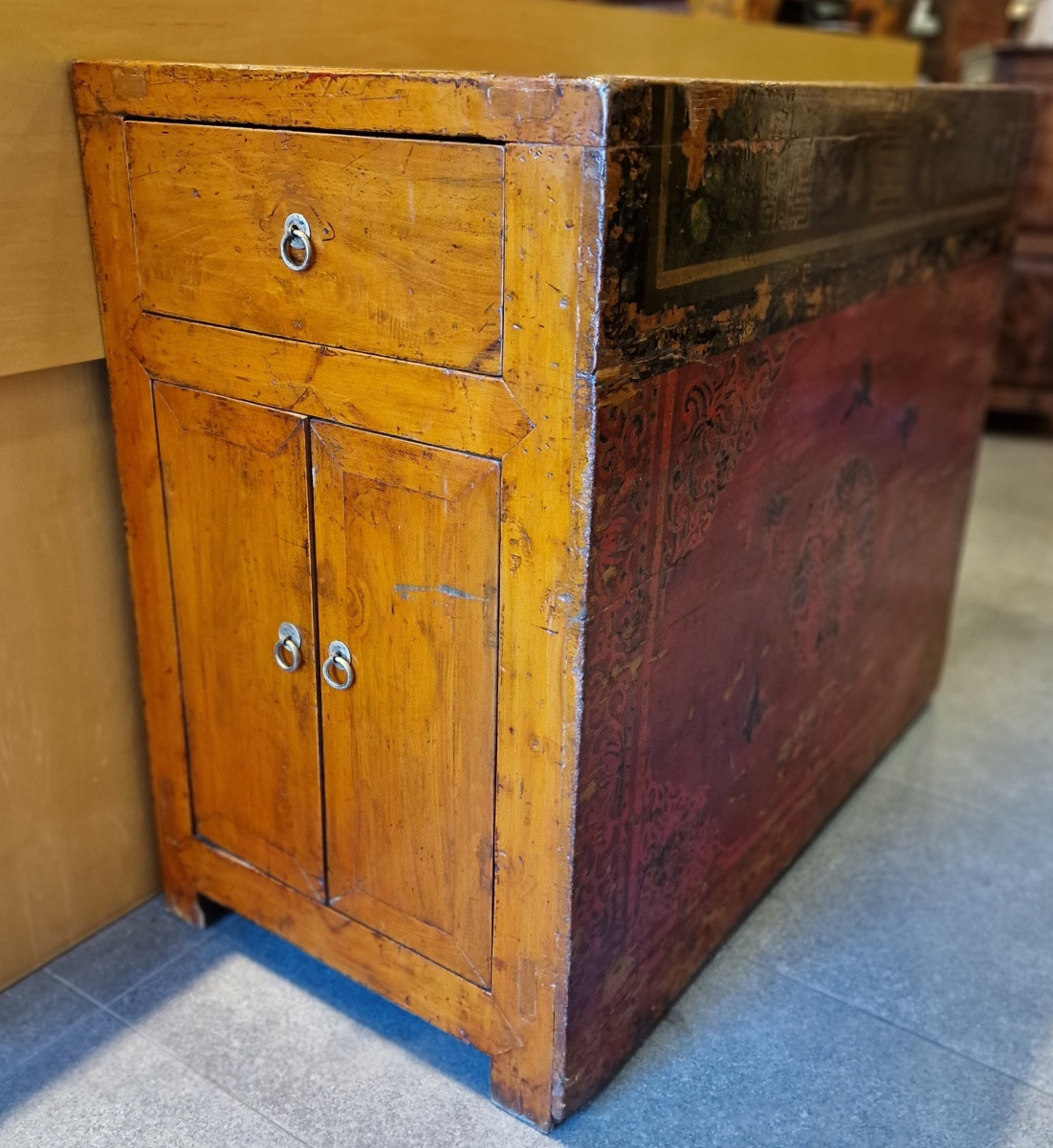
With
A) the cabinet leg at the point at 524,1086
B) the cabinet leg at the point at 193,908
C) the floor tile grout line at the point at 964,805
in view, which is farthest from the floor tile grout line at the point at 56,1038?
the floor tile grout line at the point at 964,805

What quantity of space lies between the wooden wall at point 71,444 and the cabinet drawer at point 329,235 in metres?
0.10

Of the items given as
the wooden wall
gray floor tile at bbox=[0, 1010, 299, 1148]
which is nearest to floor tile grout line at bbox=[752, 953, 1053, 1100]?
gray floor tile at bbox=[0, 1010, 299, 1148]

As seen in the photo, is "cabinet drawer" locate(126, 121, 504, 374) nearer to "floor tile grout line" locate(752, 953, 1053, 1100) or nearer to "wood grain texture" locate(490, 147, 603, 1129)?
"wood grain texture" locate(490, 147, 603, 1129)

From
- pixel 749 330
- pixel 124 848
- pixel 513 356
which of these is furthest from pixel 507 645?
pixel 124 848

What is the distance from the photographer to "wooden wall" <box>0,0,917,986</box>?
1.16 m

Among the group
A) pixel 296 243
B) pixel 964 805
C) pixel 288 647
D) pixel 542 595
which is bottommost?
pixel 964 805

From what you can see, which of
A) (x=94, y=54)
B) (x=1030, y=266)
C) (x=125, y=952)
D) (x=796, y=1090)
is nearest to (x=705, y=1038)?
(x=796, y=1090)

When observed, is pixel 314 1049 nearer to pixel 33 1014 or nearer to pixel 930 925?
pixel 33 1014

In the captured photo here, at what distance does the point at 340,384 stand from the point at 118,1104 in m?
0.80

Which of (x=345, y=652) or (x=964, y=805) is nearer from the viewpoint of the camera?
(x=345, y=652)

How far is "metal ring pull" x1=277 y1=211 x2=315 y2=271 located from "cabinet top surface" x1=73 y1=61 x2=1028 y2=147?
3.2 inches

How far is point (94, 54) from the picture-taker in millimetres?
1169

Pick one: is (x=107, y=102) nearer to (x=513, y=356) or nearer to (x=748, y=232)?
(x=513, y=356)

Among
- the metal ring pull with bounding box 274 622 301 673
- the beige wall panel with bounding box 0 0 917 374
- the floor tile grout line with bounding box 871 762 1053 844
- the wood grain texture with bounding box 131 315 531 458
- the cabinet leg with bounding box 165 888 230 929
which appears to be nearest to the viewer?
the wood grain texture with bounding box 131 315 531 458
